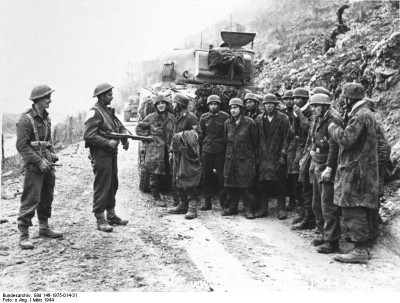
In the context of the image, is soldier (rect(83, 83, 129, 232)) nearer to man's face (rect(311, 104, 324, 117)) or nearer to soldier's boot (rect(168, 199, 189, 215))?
soldier's boot (rect(168, 199, 189, 215))

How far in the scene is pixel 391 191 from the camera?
618 centimetres

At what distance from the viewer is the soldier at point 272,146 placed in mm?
6871

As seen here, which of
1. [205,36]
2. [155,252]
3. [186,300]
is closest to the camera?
[186,300]

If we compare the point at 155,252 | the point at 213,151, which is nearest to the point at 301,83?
the point at 213,151

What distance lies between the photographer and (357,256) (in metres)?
5.00

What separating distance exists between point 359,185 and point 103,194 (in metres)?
3.19

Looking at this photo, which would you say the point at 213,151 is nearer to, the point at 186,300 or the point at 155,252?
the point at 155,252

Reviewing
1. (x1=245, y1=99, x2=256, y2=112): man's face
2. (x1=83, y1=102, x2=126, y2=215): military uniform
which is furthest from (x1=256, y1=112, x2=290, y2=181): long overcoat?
(x1=83, y1=102, x2=126, y2=215): military uniform

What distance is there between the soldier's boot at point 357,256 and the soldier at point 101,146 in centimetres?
292

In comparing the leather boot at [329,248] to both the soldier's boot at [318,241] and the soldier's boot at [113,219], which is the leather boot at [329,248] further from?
the soldier's boot at [113,219]

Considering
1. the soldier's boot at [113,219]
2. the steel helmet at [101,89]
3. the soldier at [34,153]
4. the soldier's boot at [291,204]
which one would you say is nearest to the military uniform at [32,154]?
the soldier at [34,153]

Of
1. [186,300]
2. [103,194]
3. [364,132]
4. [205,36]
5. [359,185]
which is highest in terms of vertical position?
[205,36]

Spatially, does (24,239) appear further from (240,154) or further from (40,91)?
(240,154)

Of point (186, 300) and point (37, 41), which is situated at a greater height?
point (37, 41)
